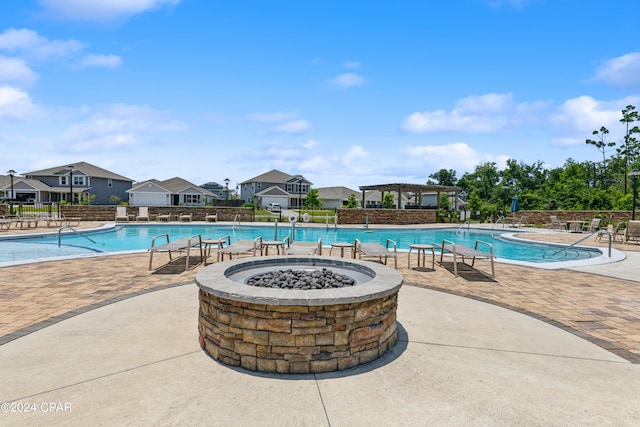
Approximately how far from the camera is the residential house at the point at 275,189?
1997 inches

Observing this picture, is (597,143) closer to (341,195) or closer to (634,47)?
(634,47)

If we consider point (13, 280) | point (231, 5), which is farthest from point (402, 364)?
point (231, 5)

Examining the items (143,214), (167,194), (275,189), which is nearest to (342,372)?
(143,214)

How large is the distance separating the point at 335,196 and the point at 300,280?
5333 cm

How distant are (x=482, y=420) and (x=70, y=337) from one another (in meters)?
4.04

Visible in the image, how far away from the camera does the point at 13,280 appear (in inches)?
249

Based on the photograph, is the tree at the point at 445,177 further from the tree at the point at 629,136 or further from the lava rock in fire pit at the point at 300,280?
the lava rock in fire pit at the point at 300,280

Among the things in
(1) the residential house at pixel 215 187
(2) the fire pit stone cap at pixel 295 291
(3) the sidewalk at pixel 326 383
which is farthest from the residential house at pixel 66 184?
(2) the fire pit stone cap at pixel 295 291

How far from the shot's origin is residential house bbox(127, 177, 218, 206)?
4206cm

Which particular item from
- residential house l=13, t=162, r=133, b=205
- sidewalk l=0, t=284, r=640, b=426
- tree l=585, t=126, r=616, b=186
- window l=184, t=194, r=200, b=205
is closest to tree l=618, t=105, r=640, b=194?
tree l=585, t=126, r=616, b=186

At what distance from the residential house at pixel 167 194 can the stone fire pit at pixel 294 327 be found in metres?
43.0

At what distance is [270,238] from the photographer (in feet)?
56.0

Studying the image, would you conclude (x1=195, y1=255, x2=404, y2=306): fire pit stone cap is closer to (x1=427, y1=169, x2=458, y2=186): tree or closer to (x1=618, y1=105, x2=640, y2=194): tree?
(x1=618, y1=105, x2=640, y2=194): tree

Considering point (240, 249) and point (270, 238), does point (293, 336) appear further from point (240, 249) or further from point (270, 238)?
point (270, 238)
